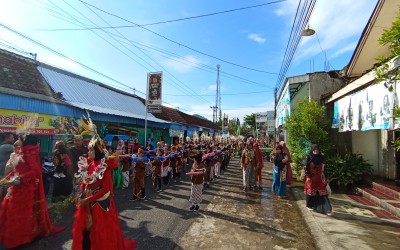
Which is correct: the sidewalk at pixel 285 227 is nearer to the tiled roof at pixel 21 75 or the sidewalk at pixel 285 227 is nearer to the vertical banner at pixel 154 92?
the vertical banner at pixel 154 92

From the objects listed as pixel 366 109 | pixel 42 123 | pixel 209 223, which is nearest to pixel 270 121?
pixel 366 109

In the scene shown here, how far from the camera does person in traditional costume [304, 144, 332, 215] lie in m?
7.39

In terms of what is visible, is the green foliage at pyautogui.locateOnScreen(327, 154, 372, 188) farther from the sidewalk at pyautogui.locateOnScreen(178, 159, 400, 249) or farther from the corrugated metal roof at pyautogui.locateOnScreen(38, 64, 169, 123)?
the corrugated metal roof at pyautogui.locateOnScreen(38, 64, 169, 123)

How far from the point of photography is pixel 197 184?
782 centimetres

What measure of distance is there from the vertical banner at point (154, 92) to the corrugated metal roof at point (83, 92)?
1.66m

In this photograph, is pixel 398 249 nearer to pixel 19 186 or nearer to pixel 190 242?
pixel 190 242

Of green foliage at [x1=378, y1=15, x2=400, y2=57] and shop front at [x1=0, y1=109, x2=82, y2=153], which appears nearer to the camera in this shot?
green foliage at [x1=378, y1=15, x2=400, y2=57]

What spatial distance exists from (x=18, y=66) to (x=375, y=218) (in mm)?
14854

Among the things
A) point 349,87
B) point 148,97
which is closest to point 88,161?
point 349,87

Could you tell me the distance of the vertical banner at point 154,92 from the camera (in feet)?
48.3

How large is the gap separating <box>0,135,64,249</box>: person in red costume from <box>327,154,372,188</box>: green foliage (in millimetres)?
9084

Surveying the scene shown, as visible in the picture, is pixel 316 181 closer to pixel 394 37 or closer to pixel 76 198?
pixel 394 37

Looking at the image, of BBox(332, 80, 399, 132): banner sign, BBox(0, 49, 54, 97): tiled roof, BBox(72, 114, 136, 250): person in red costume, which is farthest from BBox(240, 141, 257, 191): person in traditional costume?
BBox(0, 49, 54, 97): tiled roof

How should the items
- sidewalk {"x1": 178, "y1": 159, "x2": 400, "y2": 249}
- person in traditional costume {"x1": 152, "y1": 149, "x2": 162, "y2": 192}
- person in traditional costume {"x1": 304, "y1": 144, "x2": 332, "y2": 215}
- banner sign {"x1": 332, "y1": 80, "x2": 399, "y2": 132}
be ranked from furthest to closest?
person in traditional costume {"x1": 152, "y1": 149, "x2": 162, "y2": 192}
person in traditional costume {"x1": 304, "y1": 144, "x2": 332, "y2": 215}
banner sign {"x1": 332, "y1": 80, "x2": 399, "y2": 132}
sidewalk {"x1": 178, "y1": 159, "x2": 400, "y2": 249}
